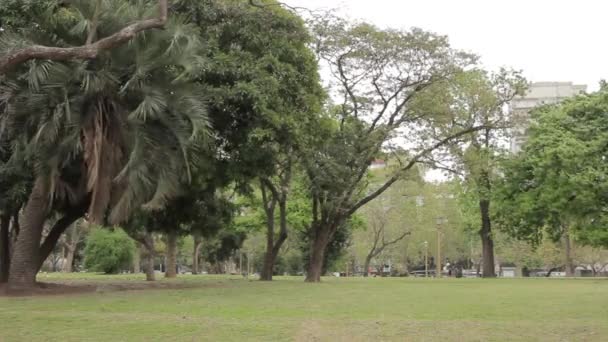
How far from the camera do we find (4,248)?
2309 centimetres

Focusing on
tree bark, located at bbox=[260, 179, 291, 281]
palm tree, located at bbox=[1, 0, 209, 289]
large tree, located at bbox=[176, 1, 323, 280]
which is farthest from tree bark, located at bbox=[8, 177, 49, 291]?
tree bark, located at bbox=[260, 179, 291, 281]

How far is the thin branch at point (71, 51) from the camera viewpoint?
8039 millimetres

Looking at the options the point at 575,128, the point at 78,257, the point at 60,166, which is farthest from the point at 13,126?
the point at 78,257

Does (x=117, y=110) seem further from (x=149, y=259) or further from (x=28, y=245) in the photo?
(x=149, y=259)

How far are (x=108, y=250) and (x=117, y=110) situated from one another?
29673 millimetres

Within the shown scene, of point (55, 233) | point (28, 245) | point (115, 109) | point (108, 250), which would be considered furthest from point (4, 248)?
point (108, 250)

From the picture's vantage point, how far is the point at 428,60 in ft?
95.5

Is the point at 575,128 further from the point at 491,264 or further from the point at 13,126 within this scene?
the point at 13,126

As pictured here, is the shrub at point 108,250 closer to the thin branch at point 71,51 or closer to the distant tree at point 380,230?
the distant tree at point 380,230

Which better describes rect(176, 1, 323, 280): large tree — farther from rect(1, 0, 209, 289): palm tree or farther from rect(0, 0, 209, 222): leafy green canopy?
rect(0, 0, 209, 222): leafy green canopy

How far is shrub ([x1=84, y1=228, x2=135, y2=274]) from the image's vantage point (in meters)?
44.1

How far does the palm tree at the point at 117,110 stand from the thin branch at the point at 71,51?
20.8 feet

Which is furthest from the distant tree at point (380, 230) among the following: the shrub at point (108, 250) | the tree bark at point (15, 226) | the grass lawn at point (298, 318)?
the grass lawn at point (298, 318)

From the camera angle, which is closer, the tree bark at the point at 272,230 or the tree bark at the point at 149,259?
the tree bark at the point at 272,230
